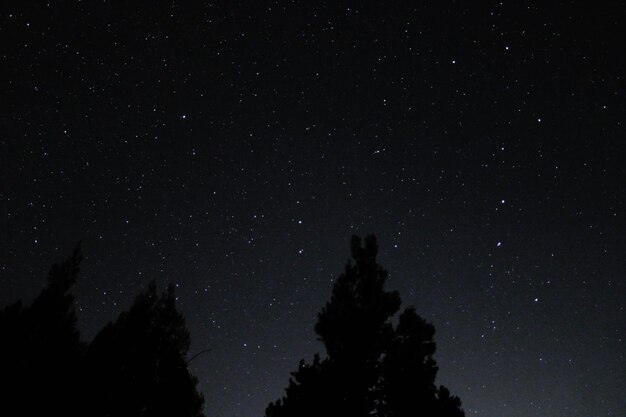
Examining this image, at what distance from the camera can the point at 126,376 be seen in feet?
31.2

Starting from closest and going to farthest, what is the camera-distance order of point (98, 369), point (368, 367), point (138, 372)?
point (368, 367) → point (98, 369) → point (138, 372)

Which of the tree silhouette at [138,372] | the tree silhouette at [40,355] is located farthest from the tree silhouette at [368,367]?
the tree silhouette at [40,355]

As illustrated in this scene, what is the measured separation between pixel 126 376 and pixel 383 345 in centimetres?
571

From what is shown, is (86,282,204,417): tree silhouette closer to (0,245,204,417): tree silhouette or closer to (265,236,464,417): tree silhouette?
(0,245,204,417): tree silhouette

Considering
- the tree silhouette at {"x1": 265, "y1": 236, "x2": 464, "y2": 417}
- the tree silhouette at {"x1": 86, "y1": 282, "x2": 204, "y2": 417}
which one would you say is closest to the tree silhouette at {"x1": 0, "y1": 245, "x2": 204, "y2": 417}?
the tree silhouette at {"x1": 86, "y1": 282, "x2": 204, "y2": 417}

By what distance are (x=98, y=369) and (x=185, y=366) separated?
1.81 m

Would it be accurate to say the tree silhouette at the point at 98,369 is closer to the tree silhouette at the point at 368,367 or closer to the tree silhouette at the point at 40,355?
the tree silhouette at the point at 40,355

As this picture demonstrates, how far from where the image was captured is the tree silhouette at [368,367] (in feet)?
26.3

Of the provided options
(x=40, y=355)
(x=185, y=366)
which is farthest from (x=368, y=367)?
(x=40, y=355)

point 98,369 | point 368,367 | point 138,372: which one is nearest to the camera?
point 368,367

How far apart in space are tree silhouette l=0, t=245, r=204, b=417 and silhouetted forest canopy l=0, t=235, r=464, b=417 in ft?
0.07

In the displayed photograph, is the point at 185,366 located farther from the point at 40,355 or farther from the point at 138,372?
the point at 40,355

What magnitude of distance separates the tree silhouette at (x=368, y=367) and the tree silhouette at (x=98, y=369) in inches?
111

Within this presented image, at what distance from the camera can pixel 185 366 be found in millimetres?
9844
